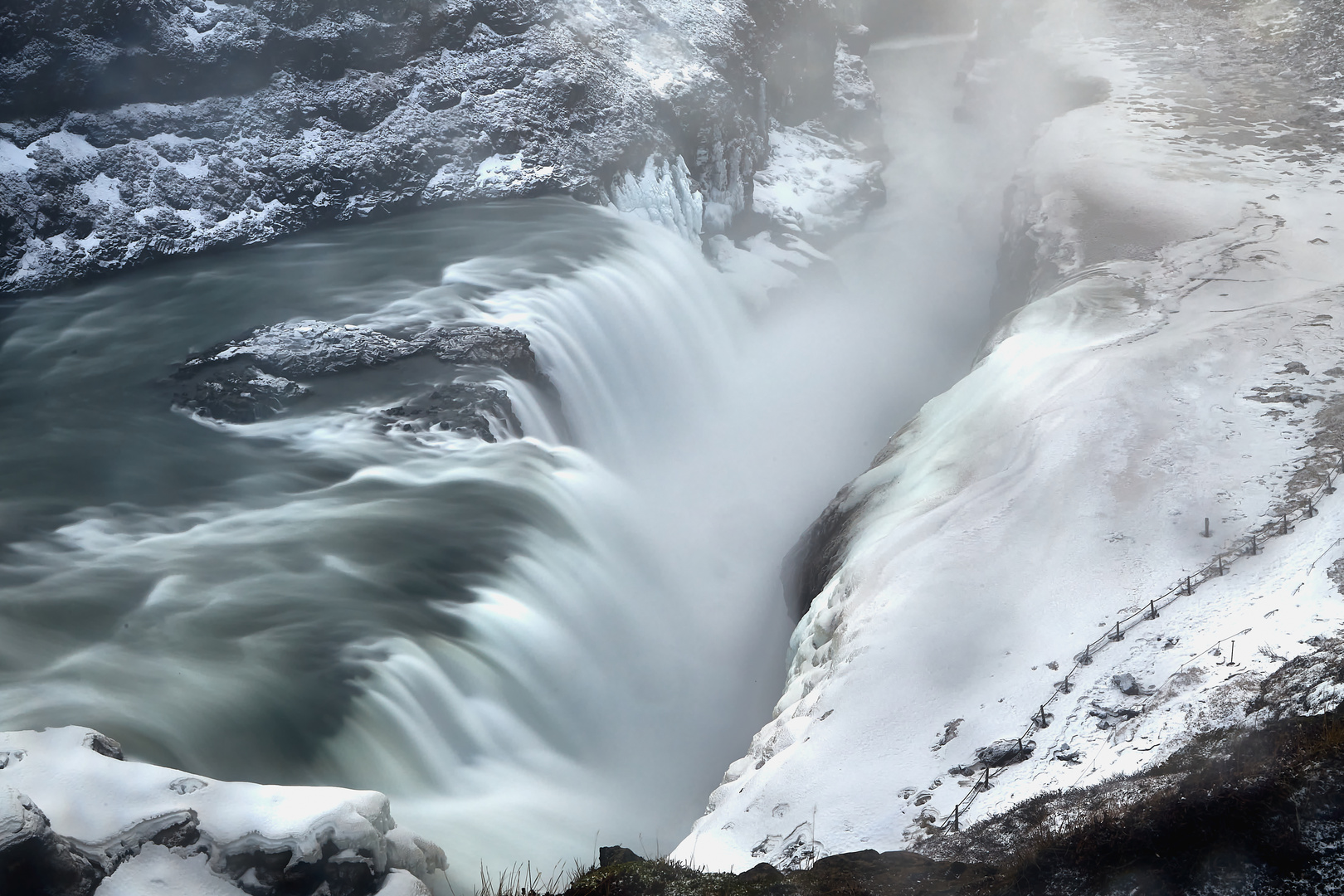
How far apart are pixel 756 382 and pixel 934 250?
960 centimetres

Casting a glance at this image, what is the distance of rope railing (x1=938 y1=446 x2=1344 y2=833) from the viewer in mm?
7059

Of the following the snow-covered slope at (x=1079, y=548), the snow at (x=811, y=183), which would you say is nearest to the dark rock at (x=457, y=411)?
the snow-covered slope at (x=1079, y=548)

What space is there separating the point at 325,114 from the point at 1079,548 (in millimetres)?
18367

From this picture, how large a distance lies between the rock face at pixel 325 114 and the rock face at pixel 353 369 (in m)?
4.93

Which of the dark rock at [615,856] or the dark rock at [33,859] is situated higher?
the dark rock at [33,859]

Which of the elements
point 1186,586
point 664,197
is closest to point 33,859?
point 1186,586

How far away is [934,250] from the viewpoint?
27.8 m

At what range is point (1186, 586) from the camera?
8.26 metres

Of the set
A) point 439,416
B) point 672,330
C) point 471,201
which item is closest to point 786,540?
point 672,330

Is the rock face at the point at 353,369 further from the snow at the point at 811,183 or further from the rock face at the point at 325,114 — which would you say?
the snow at the point at 811,183

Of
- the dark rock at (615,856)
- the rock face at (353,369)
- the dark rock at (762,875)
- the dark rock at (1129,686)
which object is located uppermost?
the dark rock at (762,875)

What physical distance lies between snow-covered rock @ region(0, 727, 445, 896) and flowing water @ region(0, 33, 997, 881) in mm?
1775

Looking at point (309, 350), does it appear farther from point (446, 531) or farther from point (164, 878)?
point (164, 878)

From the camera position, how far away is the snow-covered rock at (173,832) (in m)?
5.22
